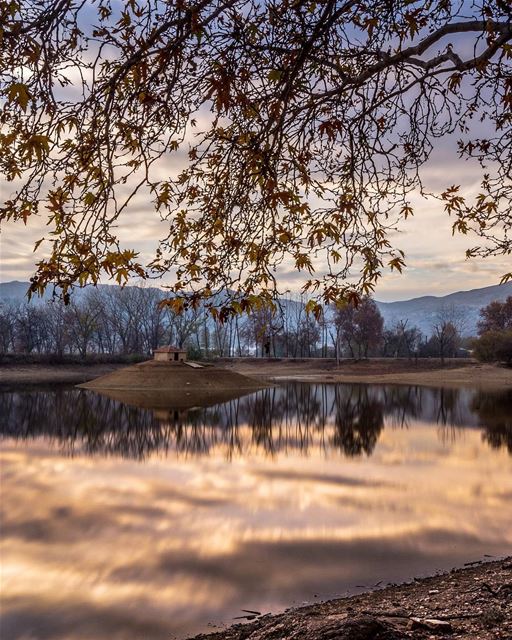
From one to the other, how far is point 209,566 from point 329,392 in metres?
42.4

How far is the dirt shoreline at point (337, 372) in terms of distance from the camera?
63.7 meters

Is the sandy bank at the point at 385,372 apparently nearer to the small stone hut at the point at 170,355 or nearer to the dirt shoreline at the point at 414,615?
the small stone hut at the point at 170,355

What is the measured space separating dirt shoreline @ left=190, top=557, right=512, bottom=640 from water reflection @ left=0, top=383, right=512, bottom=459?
536 inches

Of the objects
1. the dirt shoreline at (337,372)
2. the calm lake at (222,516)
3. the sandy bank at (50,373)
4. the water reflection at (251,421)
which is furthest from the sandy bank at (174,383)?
the calm lake at (222,516)

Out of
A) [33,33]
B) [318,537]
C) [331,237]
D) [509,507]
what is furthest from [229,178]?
[509,507]

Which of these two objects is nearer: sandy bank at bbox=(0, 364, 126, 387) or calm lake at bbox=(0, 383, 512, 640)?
calm lake at bbox=(0, 383, 512, 640)

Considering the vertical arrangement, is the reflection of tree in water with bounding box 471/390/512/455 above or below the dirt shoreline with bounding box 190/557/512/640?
below

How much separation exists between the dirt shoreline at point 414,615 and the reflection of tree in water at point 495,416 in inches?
590

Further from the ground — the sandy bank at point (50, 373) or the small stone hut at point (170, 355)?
the small stone hut at point (170, 355)

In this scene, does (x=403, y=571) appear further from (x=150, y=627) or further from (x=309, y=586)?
(x=150, y=627)

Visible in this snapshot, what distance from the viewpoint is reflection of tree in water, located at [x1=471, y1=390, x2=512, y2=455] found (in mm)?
24461

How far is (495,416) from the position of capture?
1288 inches

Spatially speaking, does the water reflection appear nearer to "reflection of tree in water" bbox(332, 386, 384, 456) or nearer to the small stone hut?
"reflection of tree in water" bbox(332, 386, 384, 456)

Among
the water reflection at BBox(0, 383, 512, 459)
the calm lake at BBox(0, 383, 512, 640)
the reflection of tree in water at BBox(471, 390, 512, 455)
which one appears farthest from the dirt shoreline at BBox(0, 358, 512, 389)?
the calm lake at BBox(0, 383, 512, 640)
